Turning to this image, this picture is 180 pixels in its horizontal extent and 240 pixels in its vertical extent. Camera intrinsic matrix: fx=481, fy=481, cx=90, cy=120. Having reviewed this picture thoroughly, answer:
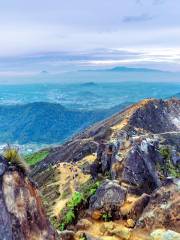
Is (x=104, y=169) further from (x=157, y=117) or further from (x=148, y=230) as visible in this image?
(x=157, y=117)

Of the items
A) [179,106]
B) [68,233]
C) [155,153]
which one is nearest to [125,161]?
[155,153]

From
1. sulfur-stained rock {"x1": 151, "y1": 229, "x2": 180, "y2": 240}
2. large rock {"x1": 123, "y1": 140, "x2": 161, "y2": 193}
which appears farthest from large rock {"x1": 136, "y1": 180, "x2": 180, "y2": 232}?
large rock {"x1": 123, "y1": 140, "x2": 161, "y2": 193}

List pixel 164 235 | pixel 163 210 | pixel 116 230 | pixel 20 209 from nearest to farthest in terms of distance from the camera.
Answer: pixel 20 209 < pixel 164 235 < pixel 116 230 < pixel 163 210

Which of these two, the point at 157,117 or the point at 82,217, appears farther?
the point at 157,117

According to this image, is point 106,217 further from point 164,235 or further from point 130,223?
point 164,235

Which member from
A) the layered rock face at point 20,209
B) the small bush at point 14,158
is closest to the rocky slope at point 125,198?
the layered rock face at point 20,209

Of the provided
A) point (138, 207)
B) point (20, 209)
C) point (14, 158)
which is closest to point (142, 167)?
point (138, 207)
